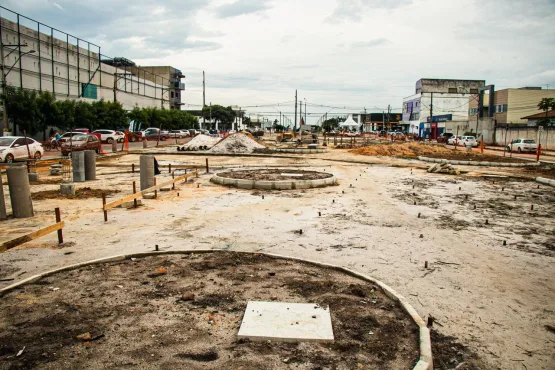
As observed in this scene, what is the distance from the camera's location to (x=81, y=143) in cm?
2742

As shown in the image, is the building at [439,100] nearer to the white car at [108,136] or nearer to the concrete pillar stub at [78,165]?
the white car at [108,136]

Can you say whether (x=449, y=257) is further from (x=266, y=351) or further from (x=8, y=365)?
(x=8, y=365)

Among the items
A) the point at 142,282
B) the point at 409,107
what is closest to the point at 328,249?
the point at 142,282

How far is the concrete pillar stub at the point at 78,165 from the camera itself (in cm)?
1473

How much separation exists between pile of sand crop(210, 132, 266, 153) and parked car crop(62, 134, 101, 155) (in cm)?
832

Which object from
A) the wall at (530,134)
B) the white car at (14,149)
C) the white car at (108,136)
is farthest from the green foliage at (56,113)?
the wall at (530,134)

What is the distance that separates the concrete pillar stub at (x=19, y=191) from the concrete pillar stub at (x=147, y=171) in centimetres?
346

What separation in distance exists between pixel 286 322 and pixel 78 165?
13.2 metres

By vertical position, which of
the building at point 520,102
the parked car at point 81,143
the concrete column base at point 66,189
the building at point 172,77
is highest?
the building at point 172,77

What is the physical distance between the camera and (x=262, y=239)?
732cm

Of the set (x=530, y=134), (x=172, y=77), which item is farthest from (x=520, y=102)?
(x=172, y=77)

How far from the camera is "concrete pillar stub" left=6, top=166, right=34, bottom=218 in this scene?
8922 millimetres

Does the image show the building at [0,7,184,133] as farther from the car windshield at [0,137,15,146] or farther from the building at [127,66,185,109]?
the building at [127,66,185,109]

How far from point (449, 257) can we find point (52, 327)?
5.57 meters
